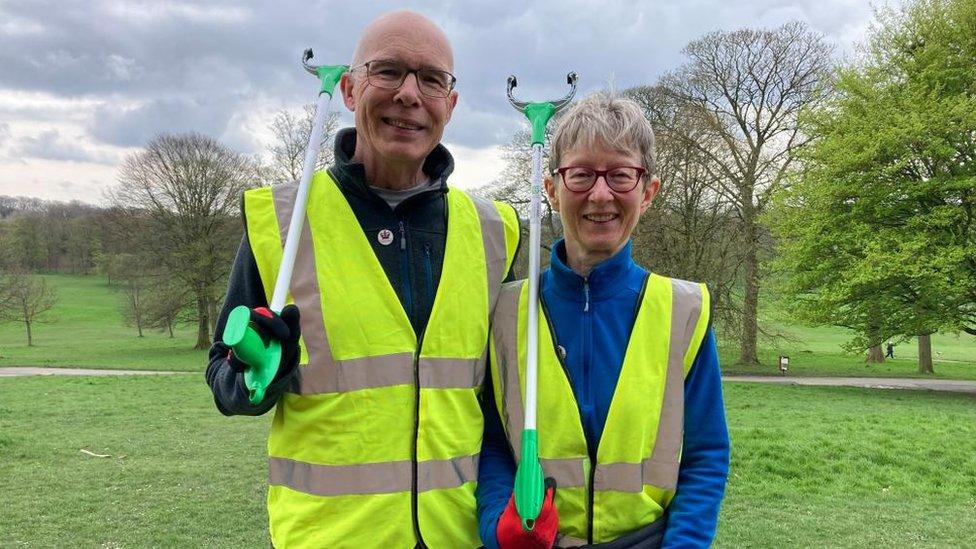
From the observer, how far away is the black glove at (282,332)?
76.6 inches

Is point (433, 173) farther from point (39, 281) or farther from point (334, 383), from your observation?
point (39, 281)

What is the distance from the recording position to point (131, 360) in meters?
32.9

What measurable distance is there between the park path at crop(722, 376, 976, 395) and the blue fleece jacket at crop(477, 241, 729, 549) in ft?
78.5

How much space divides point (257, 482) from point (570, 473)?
24.8ft

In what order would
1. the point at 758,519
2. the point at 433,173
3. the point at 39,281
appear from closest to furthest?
1. the point at 433,173
2. the point at 758,519
3. the point at 39,281

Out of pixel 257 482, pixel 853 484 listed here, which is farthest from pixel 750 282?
pixel 257 482

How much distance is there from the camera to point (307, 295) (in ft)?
7.76

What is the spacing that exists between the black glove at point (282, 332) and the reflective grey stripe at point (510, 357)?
76 centimetres

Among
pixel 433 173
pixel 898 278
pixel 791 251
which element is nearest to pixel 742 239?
pixel 791 251

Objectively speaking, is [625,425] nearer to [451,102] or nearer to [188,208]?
[451,102]

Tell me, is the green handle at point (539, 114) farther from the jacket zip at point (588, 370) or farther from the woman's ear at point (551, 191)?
the jacket zip at point (588, 370)

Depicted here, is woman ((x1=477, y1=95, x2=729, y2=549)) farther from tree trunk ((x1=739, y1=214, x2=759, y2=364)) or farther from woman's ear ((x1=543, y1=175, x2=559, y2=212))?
tree trunk ((x1=739, y1=214, x2=759, y2=364))

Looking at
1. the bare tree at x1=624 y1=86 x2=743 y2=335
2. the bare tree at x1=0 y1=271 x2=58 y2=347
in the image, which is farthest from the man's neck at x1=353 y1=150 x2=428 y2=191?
the bare tree at x1=0 y1=271 x2=58 y2=347

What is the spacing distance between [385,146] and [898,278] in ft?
81.0
